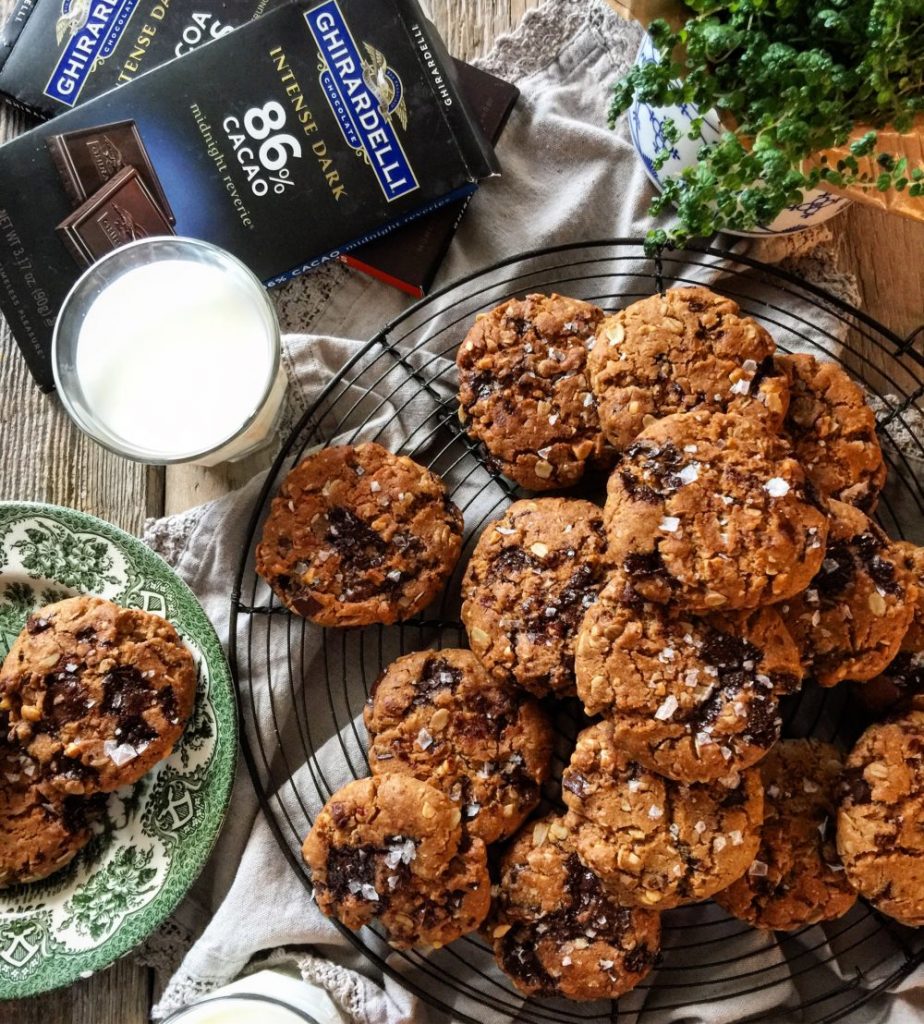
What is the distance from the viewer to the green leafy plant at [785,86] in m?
1.74

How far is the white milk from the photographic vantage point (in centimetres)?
247

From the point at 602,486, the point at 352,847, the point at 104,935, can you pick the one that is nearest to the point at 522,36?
the point at 602,486

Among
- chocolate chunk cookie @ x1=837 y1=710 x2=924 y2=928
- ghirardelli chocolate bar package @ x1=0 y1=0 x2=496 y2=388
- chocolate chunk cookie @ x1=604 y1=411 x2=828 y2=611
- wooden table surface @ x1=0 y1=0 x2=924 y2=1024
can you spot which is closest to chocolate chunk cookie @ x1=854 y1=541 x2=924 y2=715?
chocolate chunk cookie @ x1=837 y1=710 x2=924 y2=928

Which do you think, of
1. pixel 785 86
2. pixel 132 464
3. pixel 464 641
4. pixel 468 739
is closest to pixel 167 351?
pixel 132 464

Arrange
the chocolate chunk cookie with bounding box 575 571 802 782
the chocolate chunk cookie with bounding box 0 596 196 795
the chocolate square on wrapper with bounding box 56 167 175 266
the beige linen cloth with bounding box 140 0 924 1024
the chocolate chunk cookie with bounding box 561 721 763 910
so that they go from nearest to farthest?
1. the chocolate chunk cookie with bounding box 575 571 802 782
2. the chocolate chunk cookie with bounding box 561 721 763 910
3. the chocolate chunk cookie with bounding box 0 596 196 795
4. the beige linen cloth with bounding box 140 0 924 1024
5. the chocolate square on wrapper with bounding box 56 167 175 266

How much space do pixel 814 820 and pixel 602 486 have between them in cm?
91

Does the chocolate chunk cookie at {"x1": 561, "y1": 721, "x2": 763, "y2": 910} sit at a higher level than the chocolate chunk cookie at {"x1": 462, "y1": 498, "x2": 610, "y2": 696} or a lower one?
lower

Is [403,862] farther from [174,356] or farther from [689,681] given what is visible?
[174,356]

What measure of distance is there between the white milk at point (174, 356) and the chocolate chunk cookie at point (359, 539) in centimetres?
25

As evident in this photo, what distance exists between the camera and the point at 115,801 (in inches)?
98.4

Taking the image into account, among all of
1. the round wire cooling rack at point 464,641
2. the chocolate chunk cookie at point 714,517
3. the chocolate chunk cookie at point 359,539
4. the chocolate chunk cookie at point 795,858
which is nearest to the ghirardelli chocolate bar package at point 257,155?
the round wire cooling rack at point 464,641

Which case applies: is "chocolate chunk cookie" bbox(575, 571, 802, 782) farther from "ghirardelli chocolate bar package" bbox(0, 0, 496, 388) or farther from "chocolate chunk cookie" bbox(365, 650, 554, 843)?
"ghirardelli chocolate bar package" bbox(0, 0, 496, 388)

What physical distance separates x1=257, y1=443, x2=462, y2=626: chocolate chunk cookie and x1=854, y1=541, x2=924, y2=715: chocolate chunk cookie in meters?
1.01

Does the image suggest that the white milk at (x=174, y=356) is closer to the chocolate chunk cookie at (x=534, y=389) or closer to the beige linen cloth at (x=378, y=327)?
the beige linen cloth at (x=378, y=327)
